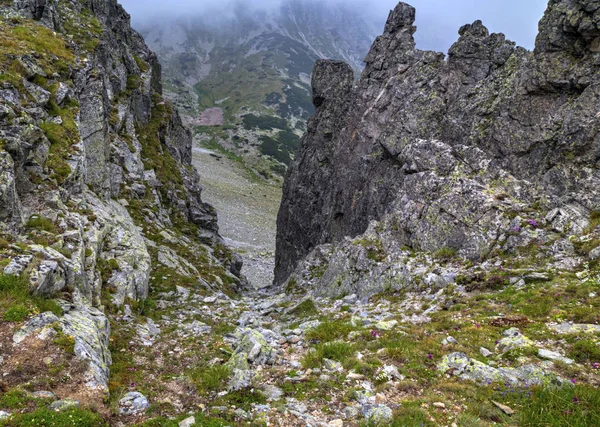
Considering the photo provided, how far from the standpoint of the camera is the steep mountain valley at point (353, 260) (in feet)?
31.3

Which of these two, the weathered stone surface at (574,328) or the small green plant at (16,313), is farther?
the weathered stone surface at (574,328)

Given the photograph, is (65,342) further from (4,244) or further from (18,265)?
(4,244)

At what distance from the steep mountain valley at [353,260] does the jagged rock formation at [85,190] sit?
0.51 feet

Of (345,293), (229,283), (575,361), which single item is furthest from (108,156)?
(575,361)

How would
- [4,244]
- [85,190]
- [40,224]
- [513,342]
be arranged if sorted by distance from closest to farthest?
[513,342], [4,244], [40,224], [85,190]

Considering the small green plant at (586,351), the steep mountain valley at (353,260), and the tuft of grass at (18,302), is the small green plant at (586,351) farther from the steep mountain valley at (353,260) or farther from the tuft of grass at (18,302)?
the tuft of grass at (18,302)

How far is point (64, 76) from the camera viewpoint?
2717 cm

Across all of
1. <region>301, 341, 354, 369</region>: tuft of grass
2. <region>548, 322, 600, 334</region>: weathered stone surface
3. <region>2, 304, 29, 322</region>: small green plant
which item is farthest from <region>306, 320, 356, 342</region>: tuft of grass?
<region>2, 304, 29, 322</region>: small green plant

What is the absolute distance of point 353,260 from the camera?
25047mm

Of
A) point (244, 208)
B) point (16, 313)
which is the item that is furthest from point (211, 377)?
point (244, 208)

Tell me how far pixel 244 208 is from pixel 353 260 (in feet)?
306

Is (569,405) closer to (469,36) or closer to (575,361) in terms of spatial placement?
(575,361)

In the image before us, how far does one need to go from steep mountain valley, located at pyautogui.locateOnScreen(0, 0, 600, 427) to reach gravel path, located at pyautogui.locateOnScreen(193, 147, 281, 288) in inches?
1053

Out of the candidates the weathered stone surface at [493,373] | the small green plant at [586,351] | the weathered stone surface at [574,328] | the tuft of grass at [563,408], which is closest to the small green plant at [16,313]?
the weathered stone surface at [493,373]
